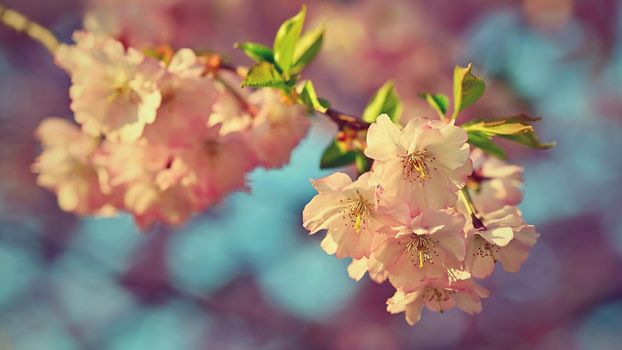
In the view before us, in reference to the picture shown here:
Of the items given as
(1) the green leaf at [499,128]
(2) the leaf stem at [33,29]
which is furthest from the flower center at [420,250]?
(2) the leaf stem at [33,29]

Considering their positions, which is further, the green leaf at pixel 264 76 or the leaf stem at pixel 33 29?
the leaf stem at pixel 33 29

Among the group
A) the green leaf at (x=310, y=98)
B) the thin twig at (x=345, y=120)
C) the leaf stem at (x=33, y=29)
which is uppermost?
Answer: the leaf stem at (x=33, y=29)

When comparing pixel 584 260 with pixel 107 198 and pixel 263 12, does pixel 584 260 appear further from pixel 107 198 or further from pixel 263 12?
pixel 107 198

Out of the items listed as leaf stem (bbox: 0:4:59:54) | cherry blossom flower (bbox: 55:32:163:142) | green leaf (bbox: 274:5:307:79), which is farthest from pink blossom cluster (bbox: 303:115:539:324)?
leaf stem (bbox: 0:4:59:54)

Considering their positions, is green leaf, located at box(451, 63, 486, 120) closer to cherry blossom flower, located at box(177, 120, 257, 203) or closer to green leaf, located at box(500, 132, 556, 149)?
green leaf, located at box(500, 132, 556, 149)

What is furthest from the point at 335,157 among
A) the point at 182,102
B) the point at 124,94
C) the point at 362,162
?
the point at 124,94

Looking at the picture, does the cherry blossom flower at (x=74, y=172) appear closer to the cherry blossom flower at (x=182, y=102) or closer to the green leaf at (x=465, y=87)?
the cherry blossom flower at (x=182, y=102)
